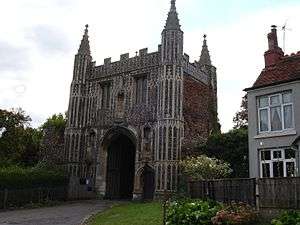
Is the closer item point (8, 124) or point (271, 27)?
point (271, 27)

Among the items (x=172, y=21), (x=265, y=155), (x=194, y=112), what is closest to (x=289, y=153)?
(x=265, y=155)

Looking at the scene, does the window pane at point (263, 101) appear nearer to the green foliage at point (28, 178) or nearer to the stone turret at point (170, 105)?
the stone turret at point (170, 105)

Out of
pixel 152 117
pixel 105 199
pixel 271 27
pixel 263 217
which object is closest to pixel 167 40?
pixel 152 117

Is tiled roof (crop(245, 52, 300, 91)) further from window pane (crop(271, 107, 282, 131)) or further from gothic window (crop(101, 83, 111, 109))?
gothic window (crop(101, 83, 111, 109))

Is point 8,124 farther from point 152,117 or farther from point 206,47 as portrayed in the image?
point 206,47

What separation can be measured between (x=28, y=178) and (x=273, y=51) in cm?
1865

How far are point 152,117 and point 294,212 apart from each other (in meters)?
21.2

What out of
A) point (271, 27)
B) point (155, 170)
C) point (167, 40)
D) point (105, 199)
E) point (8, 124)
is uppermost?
point (167, 40)

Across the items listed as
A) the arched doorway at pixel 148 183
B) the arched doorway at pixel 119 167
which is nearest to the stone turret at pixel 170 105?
the arched doorway at pixel 148 183

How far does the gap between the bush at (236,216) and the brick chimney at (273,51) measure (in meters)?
10.6

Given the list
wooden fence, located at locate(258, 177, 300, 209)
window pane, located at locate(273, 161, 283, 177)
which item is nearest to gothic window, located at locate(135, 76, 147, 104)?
window pane, located at locate(273, 161, 283, 177)

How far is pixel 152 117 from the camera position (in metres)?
33.5

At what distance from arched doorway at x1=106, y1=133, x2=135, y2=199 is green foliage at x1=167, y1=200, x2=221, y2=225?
65.8 ft

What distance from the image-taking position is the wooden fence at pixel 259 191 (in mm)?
14242
